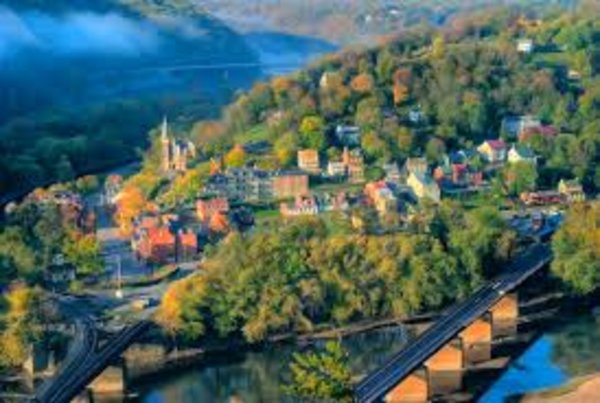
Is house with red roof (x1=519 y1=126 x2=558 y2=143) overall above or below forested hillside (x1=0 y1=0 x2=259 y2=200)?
below

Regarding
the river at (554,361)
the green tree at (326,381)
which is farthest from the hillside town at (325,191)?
the green tree at (326,381)

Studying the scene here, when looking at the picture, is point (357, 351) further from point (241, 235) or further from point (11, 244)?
point (11, 244)

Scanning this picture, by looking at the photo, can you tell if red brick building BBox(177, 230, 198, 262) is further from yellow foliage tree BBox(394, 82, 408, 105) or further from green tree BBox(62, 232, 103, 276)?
yellow foliage tree BBox(394, 82, 408, 105)

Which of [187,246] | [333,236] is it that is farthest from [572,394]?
[187,246]

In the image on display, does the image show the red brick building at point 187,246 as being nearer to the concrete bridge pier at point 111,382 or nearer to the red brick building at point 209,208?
the red brick building at point 209,208

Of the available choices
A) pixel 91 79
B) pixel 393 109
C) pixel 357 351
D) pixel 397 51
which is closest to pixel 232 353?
pixel 357 351

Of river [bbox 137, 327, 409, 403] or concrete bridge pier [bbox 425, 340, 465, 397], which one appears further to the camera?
concrete bridge pier [bbox 425, 340, 465, 397]

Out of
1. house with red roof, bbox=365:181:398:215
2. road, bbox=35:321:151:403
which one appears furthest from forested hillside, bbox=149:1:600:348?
road, bbox=35:321:151:403

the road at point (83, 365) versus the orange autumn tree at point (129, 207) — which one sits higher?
the orange autumn tree at point (129, 207)
